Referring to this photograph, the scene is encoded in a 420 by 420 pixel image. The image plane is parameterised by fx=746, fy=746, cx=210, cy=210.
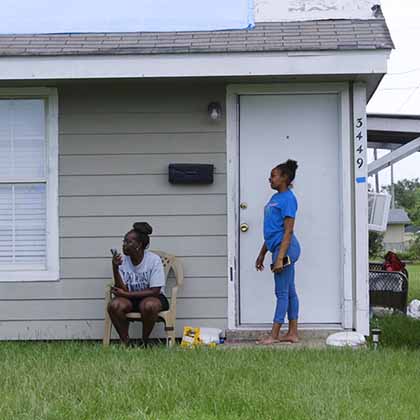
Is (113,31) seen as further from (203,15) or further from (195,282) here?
(195,282)

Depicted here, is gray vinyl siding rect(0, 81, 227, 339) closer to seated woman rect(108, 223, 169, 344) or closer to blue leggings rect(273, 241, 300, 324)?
seated woman rect(108, 223, 169, 344)

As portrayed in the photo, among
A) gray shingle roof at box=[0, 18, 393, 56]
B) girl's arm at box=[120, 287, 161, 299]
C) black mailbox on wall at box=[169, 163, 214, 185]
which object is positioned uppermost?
gray shingle roof at box=[0, 18, 393, 56]

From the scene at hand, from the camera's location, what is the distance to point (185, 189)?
257 inches

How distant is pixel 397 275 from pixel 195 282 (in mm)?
2798

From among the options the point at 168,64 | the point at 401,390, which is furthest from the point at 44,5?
the point at 401,390

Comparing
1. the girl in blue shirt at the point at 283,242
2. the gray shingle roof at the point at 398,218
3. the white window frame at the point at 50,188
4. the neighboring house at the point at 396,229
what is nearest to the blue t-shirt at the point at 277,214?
the girl in blue shirt at the point at 283,242

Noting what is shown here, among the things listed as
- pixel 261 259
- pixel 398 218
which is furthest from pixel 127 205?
pixel 398 218

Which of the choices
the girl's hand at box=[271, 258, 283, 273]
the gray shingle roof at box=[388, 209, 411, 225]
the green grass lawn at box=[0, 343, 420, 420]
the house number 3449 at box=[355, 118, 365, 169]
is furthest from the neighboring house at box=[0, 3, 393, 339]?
the gray shingle roof at box=[388, 209, 411, 225]

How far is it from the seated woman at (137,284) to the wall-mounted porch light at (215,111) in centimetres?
112

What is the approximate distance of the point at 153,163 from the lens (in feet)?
21.5

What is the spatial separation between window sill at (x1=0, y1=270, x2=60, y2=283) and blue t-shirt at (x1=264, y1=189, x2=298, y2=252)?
1.91 meters

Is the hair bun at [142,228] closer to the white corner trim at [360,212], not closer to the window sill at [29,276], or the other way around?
the window sill at [29,276]

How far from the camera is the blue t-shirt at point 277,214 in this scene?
19.5 feet

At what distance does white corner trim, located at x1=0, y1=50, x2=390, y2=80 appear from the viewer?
602 cm
